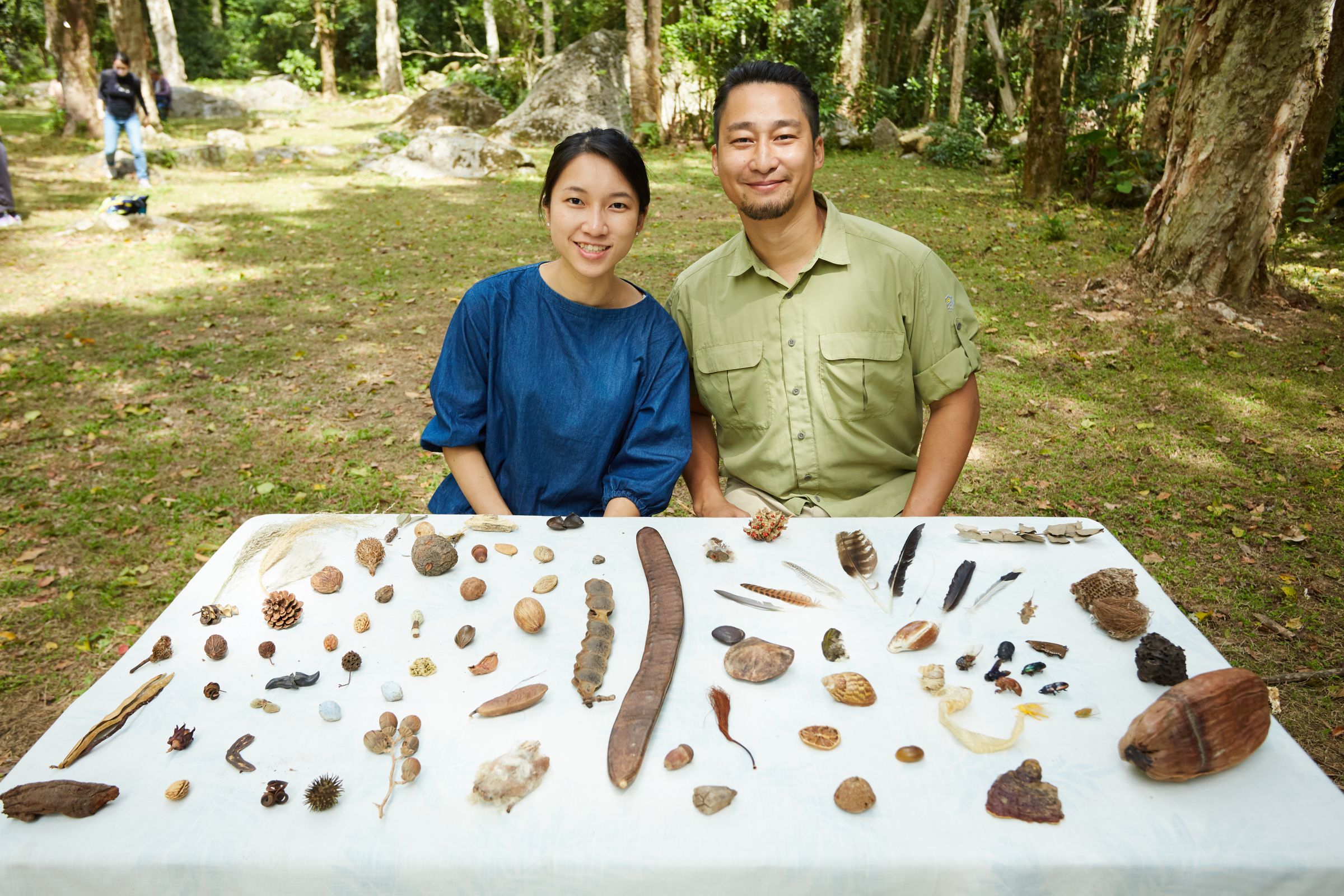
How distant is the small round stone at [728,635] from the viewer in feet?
4.64

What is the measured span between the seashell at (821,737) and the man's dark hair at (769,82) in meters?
1.63

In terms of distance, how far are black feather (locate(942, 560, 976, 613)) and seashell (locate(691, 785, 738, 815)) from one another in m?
0.61

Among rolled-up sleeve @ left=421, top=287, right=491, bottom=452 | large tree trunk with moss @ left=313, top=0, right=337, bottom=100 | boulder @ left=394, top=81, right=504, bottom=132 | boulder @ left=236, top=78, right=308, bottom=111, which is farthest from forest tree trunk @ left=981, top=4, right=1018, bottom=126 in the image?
large tree trunk with moss @ left=313, top=0, right=337, bottom=100

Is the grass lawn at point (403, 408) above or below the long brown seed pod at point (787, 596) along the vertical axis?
below

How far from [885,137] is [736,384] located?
49.0ft

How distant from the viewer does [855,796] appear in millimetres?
1084

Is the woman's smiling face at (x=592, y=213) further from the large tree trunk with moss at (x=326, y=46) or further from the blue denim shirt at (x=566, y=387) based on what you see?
the large tree trunk with moss at (x=326, y=46)

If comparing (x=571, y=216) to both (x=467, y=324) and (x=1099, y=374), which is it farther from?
(x=1099, y=374)

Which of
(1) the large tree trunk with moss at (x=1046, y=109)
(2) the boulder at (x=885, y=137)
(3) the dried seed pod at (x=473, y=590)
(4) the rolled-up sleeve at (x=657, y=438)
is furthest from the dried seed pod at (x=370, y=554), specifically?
(2) the boulder at (x=885, y=137)

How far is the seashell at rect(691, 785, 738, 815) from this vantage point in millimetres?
1081

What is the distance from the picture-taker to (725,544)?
172 centimetres

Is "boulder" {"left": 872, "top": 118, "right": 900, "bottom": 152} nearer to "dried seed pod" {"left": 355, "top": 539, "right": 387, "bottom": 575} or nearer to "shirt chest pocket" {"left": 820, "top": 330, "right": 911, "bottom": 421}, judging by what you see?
"shirt chest pocket" {"left": 820, "top": 330, "right": 911, "bottom": 421}

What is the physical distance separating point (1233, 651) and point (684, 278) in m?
2.42

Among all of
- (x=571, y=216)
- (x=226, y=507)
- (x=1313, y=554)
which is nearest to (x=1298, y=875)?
(x=571, y=216)
